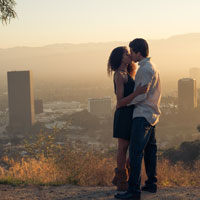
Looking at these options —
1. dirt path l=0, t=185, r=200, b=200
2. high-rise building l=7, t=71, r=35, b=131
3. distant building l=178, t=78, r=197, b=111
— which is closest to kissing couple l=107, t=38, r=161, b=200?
dirt path l=0, t=185, r=200, b=200

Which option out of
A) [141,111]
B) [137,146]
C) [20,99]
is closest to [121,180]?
[137,146]

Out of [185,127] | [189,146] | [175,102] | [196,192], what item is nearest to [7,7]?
[196,192]

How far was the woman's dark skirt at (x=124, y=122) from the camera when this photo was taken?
5.41 m

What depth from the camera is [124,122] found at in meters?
5.43

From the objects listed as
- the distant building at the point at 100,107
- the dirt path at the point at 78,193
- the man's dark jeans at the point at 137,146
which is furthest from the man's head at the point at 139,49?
the distant building at the point at 100,107

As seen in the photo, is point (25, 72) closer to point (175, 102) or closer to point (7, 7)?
point (175, 102)

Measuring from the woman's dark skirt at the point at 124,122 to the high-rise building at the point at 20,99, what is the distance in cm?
11430

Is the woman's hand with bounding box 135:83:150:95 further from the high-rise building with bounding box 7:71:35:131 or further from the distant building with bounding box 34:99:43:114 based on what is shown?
the distant building with bounding box 34:99:43:114

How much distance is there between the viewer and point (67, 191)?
6121 mm

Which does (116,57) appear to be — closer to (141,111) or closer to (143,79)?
(143,79)

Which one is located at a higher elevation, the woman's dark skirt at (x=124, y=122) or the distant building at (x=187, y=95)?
the woman's dark skirt at (x=124, y=122)

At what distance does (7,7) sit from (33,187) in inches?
141

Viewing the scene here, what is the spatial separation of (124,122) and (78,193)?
1456 millimetres

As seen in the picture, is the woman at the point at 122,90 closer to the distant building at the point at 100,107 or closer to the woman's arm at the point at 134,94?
the woman's arm at the point at 134,94
